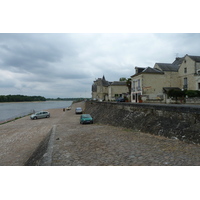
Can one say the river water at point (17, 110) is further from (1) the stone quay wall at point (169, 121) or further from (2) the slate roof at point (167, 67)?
(2) the slate roof at point (167, 67)

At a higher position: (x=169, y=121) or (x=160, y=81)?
(x=160, y=81)

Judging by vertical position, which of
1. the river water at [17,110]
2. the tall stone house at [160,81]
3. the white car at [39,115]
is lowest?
the river water at [17,110]

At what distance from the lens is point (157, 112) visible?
1134 cm

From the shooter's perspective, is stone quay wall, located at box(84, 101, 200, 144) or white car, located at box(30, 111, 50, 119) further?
white car, located at box(30, 111, 50, 119)

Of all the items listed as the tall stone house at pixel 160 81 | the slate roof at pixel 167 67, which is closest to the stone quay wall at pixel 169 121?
the tall stone house at pixel 160 81

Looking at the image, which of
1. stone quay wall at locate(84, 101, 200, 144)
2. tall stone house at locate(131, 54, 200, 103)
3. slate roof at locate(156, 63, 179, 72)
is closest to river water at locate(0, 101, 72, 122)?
tall stone house at locate(131, 54, 200, 103)

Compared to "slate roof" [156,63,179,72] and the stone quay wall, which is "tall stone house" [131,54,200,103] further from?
the stone quay wall

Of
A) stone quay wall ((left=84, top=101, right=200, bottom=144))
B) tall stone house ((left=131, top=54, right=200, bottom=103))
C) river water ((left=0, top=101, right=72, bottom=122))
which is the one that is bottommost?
river water ((left=0, top=101, right=72, bottom=122))

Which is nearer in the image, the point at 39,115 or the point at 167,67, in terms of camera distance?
the point at 39,115

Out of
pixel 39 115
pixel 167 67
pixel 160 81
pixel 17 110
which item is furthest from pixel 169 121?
pixel 17 110

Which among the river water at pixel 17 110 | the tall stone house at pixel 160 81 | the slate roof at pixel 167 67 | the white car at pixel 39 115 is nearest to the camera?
the tall stone house at pixel 160 81

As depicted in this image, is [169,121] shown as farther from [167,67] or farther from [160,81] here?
[167,67]

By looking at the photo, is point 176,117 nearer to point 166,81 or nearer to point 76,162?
point 76,162

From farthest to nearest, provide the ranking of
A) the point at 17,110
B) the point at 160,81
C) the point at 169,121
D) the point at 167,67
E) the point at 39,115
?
the point at 17,110
the point at 167,67
the point at 39,115
the point at 160,81
the point at 169,121
